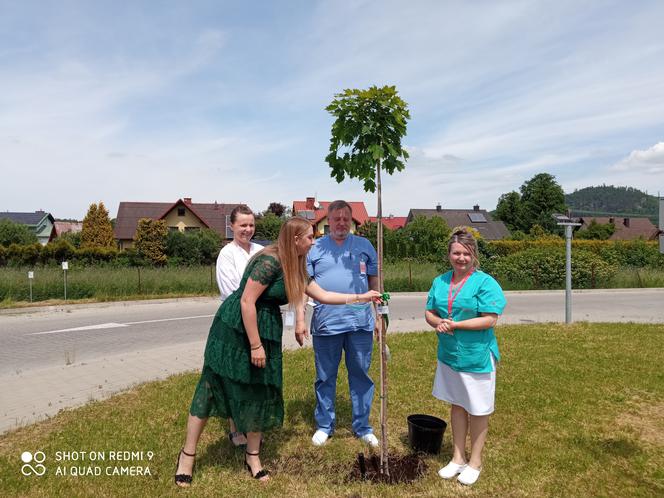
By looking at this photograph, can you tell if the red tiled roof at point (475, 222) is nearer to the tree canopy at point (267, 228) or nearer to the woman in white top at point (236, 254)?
the tree canopy at point (267, 228)

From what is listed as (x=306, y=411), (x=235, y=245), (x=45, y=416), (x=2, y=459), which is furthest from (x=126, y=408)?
(x=235, y=245)

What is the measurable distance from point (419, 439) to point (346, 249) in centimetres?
169

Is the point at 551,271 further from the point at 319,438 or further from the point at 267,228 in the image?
the point at 267,228

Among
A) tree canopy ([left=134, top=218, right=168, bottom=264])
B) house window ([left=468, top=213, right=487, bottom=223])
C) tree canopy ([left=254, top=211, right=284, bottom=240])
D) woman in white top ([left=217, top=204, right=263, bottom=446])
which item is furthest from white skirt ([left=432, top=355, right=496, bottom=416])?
house window ([left=468, top=213, right=487, bottom=223])

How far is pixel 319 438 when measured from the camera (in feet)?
13.8

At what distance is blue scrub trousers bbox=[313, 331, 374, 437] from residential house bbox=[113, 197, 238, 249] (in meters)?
39.4

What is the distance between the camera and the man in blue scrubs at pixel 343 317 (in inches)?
159

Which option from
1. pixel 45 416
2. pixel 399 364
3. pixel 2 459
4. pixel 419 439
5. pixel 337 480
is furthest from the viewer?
pixel 399 364

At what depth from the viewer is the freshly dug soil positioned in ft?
11.7

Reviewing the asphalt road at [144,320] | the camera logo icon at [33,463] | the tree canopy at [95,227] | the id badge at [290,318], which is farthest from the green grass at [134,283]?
the tree canopy at [95,227]

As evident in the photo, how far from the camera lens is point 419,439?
13.3 ft

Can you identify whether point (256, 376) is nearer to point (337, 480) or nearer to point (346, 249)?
point (337, 480)

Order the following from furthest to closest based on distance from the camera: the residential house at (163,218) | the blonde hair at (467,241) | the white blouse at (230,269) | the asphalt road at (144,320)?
the residential house at (163,218), the asphalt road at (144,320), the white blouse at (230,269), the blonde hair at (467,241)

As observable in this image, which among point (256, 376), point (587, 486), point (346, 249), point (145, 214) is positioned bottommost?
point (587, 486)
